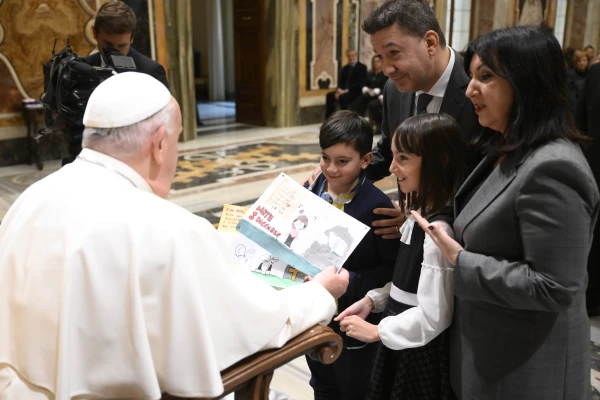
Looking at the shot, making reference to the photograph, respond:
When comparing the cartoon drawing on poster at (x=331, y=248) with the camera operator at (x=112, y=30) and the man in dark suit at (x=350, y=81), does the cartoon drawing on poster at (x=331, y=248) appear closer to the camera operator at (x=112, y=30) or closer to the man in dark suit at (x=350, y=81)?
the camera operator at (x=112, y=30)

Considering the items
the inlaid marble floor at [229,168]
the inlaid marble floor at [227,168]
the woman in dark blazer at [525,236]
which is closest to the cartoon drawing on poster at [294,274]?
the woman in dark blazer at [525,236]

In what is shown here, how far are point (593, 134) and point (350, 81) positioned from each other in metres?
8.37

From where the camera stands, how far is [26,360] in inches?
60.0

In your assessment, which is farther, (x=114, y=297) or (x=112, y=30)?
(x=112, y=30)

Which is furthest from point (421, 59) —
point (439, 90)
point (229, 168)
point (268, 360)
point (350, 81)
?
point (350, 81)

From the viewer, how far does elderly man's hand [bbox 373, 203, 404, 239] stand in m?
2.17

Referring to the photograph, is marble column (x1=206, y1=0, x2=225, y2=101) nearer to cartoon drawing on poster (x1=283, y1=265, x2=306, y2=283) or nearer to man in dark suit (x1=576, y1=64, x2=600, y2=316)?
man in dark suit (x1=576, y1=64, x2=600, y2=316)

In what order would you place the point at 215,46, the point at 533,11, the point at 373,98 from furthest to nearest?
the point at 533,11 → the point at 215,46 → the point at 373,98

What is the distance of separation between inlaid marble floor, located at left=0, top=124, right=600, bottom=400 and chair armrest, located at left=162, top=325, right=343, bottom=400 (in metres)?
1.70

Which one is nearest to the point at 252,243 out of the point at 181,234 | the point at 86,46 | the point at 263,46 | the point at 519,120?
the point at 181,234

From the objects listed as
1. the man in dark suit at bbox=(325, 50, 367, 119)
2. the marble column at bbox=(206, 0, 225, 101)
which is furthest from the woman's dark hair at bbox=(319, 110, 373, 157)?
the marble column at bbox=(206, 0, 225, 101)

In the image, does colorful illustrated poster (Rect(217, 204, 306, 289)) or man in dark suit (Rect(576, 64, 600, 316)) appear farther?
man in dark suit (Rect(576, 64, 600, 316))

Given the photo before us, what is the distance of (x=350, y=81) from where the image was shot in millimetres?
11828

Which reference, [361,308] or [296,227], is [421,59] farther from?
[361,308]
